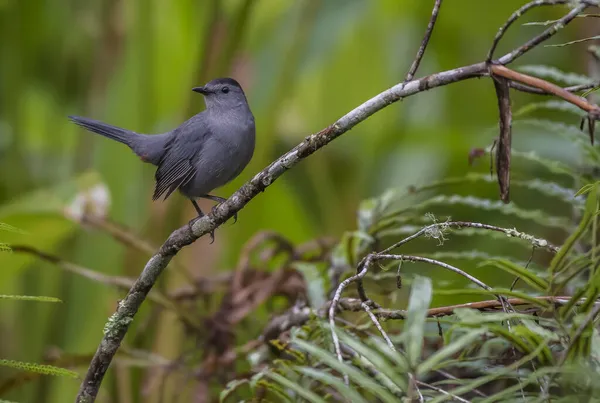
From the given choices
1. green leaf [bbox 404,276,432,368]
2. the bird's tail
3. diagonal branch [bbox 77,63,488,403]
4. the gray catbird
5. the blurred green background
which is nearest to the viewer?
green leaf [bbox 404,276,432,368]

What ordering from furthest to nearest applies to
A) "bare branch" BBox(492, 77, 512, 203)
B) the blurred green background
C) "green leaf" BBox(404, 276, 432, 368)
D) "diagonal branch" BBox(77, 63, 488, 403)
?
the blurred green background
"diagonal branch" BBox(77, 63, 488, 403)
"bare branch" BBox(492, 77, 512, 203)
"green leaf" BBox(404, 276, 432, 368)

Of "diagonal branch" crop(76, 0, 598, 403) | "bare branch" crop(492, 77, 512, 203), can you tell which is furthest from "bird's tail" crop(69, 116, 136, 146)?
"bare branch" crop(492, 77, 512, 203)

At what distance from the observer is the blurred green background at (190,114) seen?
288 centimetres

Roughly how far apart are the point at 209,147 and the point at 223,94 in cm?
21

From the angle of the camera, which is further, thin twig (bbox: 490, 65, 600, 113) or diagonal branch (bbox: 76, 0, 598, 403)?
diagonal branch (bbox: 76, 0, 598, 403)

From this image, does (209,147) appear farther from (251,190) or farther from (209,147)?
(251,190)

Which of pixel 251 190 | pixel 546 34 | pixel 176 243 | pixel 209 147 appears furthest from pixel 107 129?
pixel 546 34

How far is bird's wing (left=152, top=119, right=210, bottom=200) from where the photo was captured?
2293mm

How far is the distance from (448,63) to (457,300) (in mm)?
1751

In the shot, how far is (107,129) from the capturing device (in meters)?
2.62

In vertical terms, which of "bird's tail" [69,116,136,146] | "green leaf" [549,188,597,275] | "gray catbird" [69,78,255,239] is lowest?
"green leaf" [549,188,597,275]

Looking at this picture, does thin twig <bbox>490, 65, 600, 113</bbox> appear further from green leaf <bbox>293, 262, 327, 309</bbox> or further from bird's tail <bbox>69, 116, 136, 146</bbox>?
bird's tail <bbox>69, 116, 136, 146</bbox>

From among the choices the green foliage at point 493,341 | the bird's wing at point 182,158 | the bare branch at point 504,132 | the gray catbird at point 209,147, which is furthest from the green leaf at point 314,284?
the bare branch at point 504,132

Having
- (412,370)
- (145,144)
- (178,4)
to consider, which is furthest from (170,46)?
(412,370)
